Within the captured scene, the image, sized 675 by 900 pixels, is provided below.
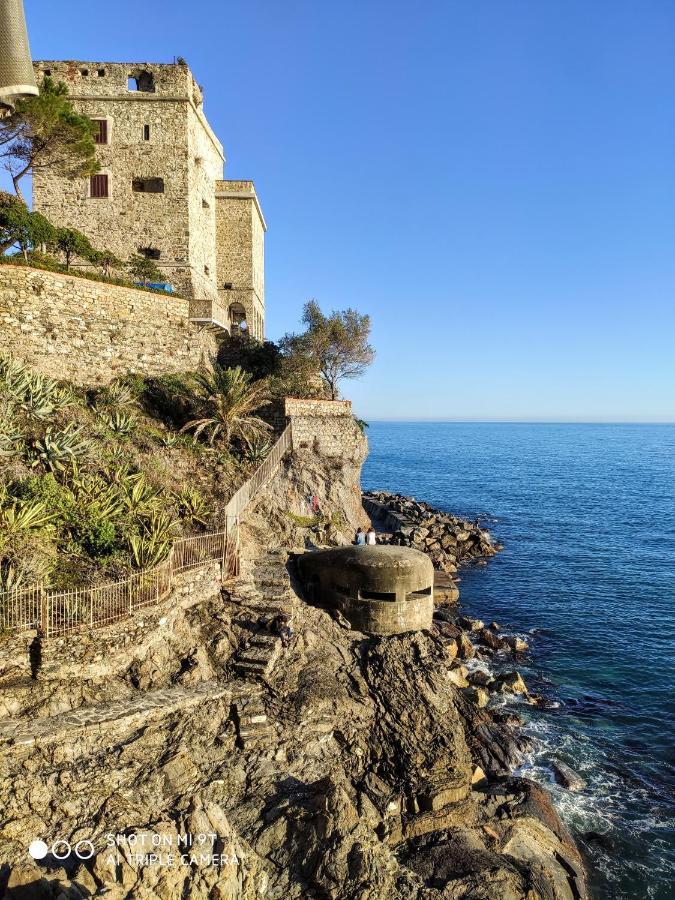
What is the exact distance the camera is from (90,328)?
21.2 m

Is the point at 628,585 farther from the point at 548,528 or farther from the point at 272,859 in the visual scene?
the point at 272,859

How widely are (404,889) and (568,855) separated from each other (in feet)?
16.9

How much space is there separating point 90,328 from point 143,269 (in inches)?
255

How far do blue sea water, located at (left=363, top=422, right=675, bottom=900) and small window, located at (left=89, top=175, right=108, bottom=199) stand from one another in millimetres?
29479

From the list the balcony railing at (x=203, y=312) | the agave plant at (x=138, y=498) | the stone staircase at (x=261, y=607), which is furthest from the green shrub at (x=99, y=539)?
the balcony railing at (x=203, y=312)

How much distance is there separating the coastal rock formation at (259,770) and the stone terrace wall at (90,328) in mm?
12495

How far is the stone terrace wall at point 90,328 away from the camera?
765 inches

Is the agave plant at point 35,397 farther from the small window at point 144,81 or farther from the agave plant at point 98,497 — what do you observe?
the small window at point 144,81

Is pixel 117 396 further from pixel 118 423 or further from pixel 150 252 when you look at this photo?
pixel 150 252

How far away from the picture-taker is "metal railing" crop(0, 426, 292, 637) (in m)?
10.1

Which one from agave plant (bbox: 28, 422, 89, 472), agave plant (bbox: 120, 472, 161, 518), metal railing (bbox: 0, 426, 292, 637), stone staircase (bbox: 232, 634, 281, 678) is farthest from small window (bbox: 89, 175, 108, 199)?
stone staircase (bbox: 232, 634, 281, 678)

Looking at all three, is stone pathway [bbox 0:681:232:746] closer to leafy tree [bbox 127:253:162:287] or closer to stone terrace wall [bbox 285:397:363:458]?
stone terrace wall [bbox 285:397:363:458]

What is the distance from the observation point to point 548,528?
140 ft

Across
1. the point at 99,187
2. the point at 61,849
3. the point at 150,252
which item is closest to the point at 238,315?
the point at 150,252
